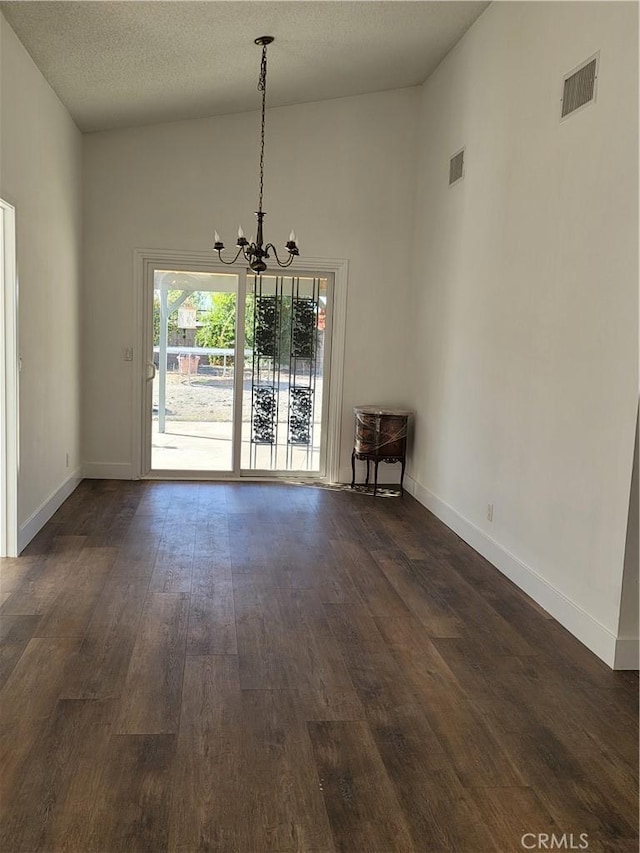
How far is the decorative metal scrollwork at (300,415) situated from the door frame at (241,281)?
0.19m

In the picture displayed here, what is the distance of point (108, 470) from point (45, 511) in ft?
5.41

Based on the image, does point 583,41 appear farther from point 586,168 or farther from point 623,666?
point 623,666

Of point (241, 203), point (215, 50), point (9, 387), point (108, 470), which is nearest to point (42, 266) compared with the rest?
point (9, 387)

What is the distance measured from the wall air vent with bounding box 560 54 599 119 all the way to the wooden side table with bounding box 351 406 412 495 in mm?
3152

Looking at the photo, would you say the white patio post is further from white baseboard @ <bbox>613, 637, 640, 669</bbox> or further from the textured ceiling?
white baseboard @ <bbox>613, 637, 640, 669</bbox>

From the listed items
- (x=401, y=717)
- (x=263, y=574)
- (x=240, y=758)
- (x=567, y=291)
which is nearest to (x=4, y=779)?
(x=240, y=758)

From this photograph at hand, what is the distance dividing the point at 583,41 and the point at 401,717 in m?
3.29

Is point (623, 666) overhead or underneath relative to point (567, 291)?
underneath

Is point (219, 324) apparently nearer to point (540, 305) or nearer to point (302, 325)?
point (302, 325)

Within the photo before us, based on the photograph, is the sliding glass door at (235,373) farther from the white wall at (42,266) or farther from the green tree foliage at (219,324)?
the white wall at (42,266)

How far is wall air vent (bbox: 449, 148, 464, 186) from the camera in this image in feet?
18.2

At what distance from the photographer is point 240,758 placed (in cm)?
241

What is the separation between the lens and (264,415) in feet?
23.1

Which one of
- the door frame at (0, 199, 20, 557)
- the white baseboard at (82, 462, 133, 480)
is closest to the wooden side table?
the white baseboard at (82, 462, 133, 480)
